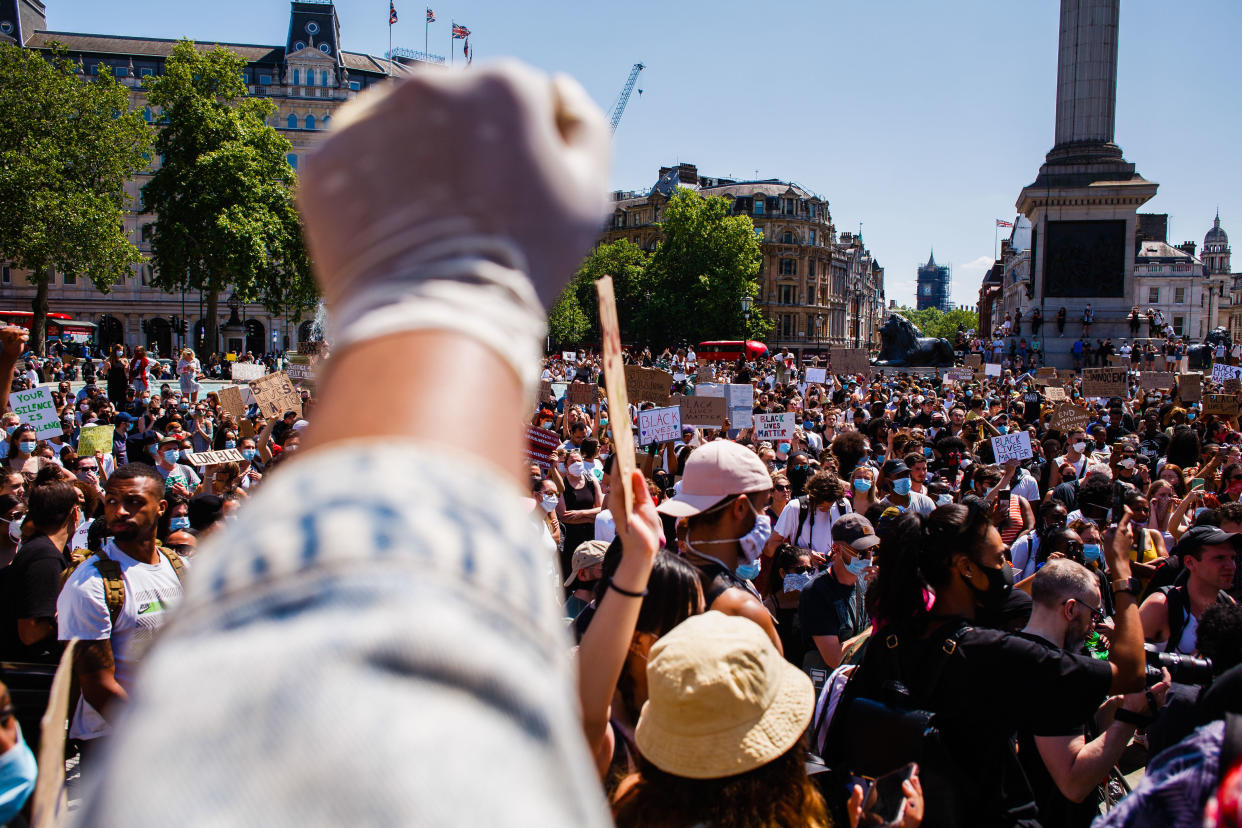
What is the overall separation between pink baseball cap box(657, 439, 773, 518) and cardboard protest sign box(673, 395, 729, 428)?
939 cm

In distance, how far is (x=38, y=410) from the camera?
9727mm

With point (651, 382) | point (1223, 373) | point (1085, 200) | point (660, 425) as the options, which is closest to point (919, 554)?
point (660, 425)

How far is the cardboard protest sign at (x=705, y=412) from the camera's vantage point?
518 inches

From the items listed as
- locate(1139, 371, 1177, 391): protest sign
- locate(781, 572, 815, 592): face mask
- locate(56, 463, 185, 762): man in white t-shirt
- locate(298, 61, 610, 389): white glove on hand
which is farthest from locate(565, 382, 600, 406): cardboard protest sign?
locate(298, 61, 610, 389): white glove on hand

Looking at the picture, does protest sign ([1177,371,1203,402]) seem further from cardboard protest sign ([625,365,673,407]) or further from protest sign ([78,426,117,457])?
Answer: protest sign ([78,426,117,457])

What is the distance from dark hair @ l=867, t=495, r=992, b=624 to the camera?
11.5 ft

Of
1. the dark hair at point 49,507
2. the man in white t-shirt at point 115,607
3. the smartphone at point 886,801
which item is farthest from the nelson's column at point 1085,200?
the smartphone at point 886,801

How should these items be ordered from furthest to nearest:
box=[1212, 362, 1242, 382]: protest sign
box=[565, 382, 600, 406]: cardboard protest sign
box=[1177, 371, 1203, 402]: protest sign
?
box=[565, 382, 600, 406]: cardboard protest sign → box=[1177, 371, 1203, 402]: protest sign → box=[1212, 362, 1242, 382]: protest sign

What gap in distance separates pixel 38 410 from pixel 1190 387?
17297 mm

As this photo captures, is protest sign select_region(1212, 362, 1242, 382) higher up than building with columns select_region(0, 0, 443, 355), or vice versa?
building with columns select_region(0, 0, 443, 355)

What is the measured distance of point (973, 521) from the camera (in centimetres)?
371

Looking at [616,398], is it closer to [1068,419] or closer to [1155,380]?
[1068,419]

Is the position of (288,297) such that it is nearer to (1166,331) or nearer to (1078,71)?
(1078,71)

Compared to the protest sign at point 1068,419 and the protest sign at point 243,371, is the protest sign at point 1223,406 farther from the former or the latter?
the protest sign at point 243,371
